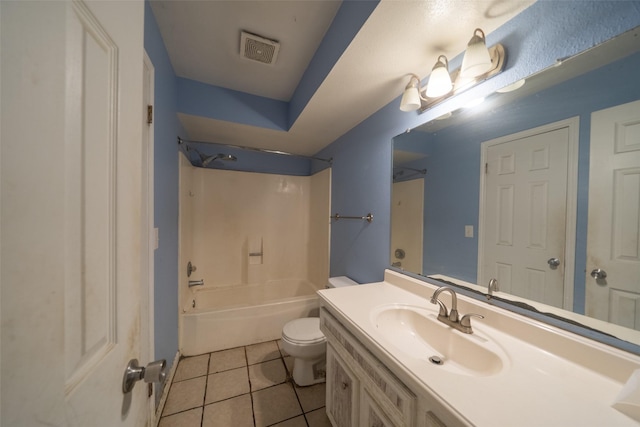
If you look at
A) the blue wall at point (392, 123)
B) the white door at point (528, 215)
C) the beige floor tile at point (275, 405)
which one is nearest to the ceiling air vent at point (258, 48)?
the blue wall at point (392, 123)

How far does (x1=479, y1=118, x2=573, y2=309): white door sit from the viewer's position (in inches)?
30.0

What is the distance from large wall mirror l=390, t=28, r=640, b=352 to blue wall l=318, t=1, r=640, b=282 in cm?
5

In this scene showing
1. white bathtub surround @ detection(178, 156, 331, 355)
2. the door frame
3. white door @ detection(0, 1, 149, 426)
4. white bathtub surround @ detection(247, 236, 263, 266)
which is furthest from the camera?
white bathtub surround @ detection(247, 236, 263, 266)

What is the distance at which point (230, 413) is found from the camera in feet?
4.30

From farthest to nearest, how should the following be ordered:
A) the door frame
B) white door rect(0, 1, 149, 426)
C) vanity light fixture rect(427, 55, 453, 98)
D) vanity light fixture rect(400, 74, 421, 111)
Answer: vanity light fixture rect(400, 74, 421, 111) < vanity light fixture rect(427, 55, 453, 98) < the door frame < white door rect(0, 1, 149, 426)

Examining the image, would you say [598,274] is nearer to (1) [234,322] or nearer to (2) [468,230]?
(2) [468,230]

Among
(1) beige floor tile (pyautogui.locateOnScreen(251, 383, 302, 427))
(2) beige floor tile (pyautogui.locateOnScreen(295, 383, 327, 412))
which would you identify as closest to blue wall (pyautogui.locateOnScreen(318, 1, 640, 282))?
(2) beige floor tile (pyautogui.locateOnScreen(295, 383, 327, 412))

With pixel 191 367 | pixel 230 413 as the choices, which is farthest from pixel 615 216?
pixel 191 367

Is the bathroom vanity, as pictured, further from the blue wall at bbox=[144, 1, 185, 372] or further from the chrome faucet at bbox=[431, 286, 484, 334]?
the blue wall at bbox=[144, 1, 185, 372]

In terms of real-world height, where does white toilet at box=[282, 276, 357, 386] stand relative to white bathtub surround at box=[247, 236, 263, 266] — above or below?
below

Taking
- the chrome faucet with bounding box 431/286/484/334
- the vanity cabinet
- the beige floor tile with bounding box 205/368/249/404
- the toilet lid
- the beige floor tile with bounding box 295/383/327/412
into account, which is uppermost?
the chrome faucet with bounding box 431/286/484/334

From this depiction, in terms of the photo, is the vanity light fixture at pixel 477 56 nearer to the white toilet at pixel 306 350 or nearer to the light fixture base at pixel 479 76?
the light fixture base at pixel 479 76

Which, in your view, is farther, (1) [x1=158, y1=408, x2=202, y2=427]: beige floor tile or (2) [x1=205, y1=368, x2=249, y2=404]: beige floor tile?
(2) [x1=205, y1=368, x2=249, y2=404]: beige floor tile

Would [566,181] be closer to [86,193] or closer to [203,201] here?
[86,193]
